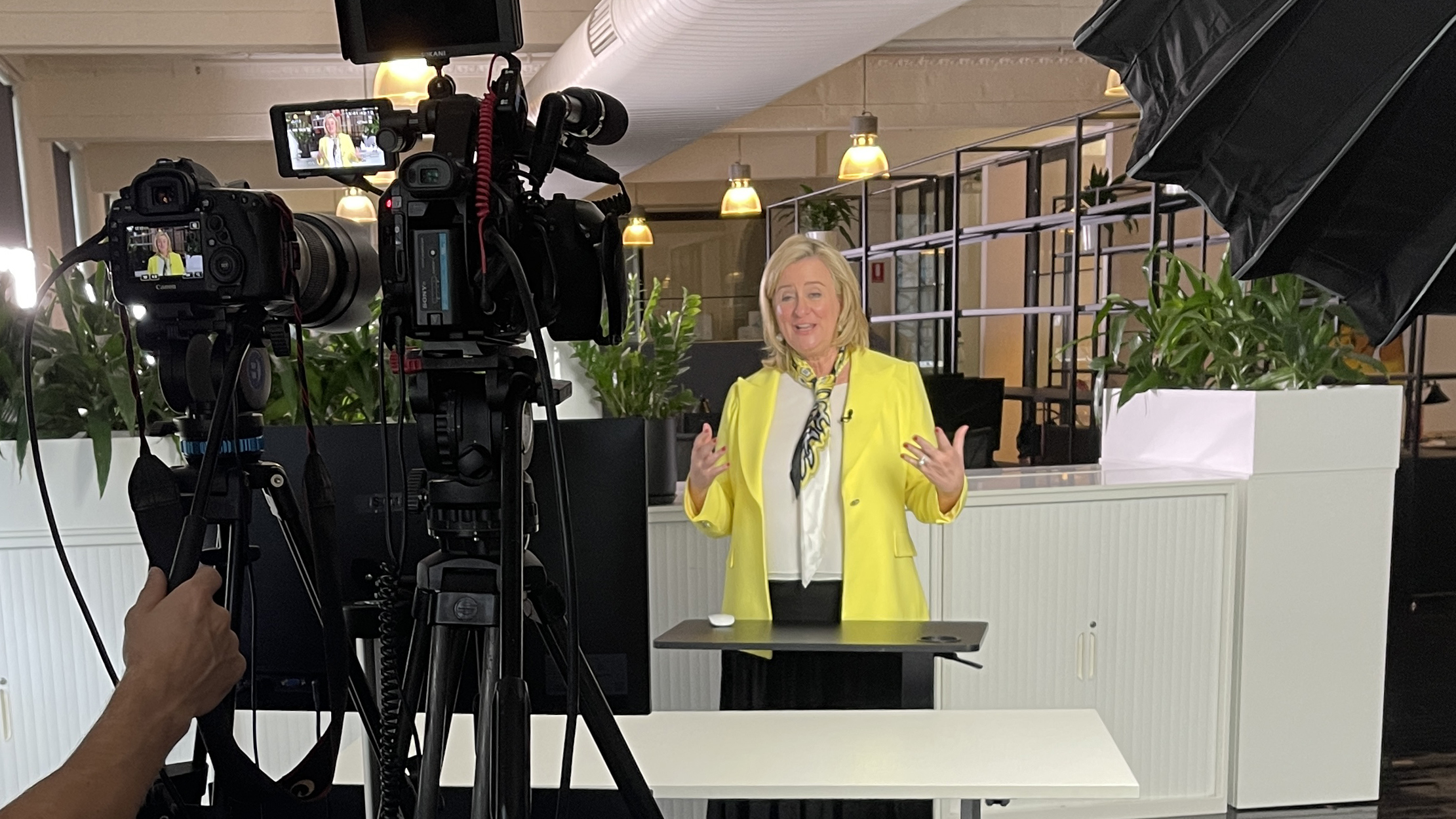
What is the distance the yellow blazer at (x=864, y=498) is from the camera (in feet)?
6.92

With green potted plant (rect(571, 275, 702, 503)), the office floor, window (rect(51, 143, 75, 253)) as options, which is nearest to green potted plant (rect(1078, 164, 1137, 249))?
the office floor

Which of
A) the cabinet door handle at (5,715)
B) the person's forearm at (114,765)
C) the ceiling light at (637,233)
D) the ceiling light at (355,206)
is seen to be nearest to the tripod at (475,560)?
the person's forearm at (114,765)

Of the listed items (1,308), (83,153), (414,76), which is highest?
(83,153)

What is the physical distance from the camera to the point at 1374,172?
0.97 m

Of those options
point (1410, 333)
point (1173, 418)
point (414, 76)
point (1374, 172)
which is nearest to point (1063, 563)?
point (1173, 418)

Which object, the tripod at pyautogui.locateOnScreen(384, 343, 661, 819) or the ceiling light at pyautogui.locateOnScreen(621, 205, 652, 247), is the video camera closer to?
the tripod at pyautogui.locateOnScreen(384, 343, 661, 819)

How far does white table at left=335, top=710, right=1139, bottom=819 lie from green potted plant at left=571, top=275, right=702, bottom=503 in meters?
0.97

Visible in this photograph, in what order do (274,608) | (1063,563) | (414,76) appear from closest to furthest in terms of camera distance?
(274,608) < (1063,563) < (414,76)

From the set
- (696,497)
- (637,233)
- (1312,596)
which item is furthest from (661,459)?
(637,233)

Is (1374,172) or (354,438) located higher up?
(1374,172)

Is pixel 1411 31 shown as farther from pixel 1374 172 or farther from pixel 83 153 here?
pixel 83 153

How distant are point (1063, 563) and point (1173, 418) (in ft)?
2.02

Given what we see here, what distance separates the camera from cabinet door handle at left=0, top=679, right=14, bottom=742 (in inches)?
91.0

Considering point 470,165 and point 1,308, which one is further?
point 1,308
